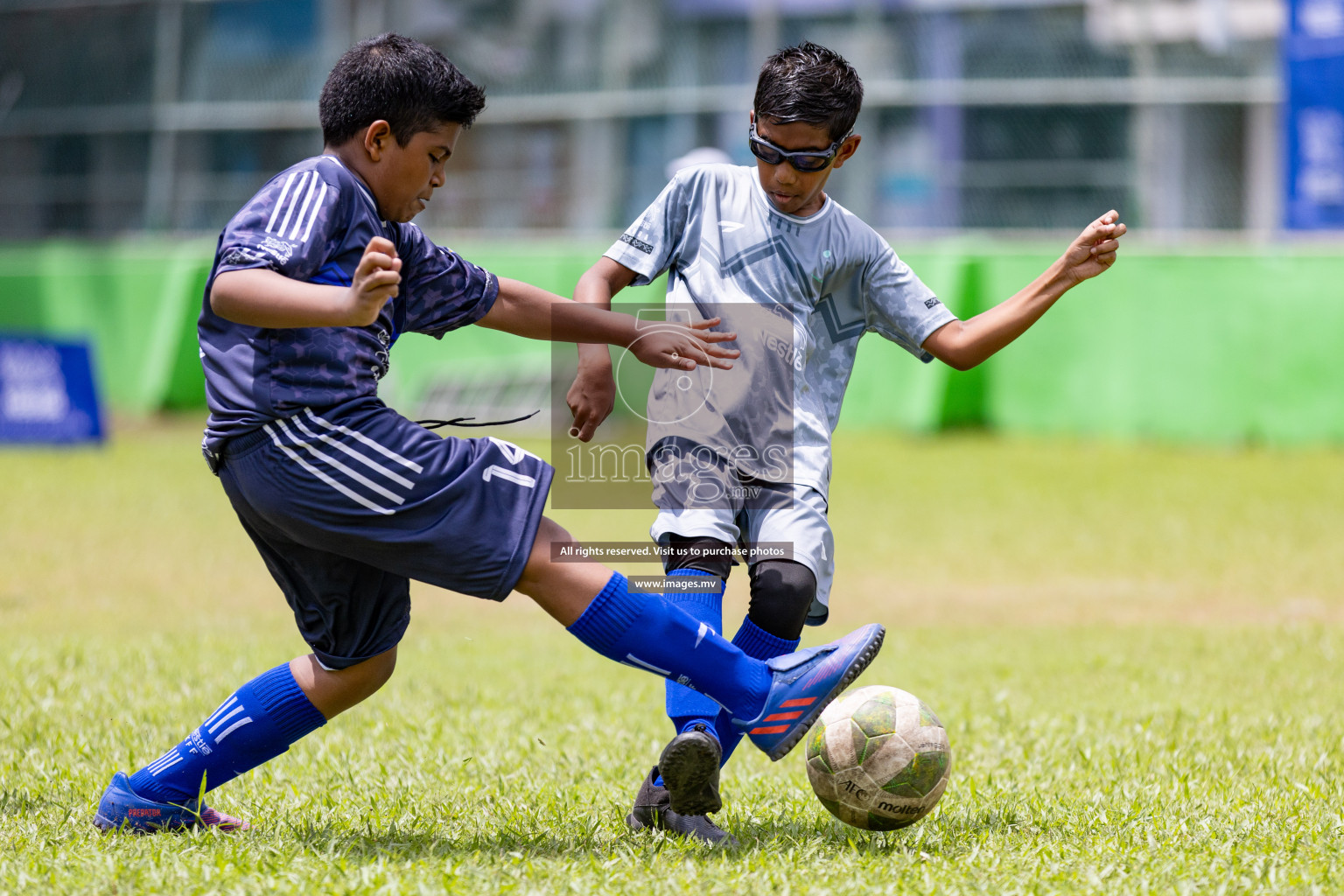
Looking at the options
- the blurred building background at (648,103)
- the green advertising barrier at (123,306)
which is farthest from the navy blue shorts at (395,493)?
the green advertising barrier at (123,306)

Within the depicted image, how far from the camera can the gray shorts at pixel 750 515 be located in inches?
148

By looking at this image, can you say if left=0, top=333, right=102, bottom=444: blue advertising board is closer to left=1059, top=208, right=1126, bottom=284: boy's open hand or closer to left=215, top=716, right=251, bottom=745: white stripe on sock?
left=215, top=716, right=251, bottom=745: white stripe on sock

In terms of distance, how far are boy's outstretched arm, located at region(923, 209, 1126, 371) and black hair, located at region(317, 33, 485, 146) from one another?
1.44m

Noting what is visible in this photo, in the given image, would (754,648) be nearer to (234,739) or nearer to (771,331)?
(771,331)

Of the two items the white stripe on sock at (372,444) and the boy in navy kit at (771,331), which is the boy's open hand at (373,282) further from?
the boy in navy kit at (771,331)

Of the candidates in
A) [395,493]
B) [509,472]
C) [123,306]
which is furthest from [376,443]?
[123,306]

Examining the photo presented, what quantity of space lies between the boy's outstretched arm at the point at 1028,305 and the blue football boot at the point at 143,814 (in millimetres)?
2201

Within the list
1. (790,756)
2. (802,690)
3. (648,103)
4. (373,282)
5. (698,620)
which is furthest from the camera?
(648,103)

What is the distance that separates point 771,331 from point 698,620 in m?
0.84

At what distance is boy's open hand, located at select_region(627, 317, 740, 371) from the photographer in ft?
11.8

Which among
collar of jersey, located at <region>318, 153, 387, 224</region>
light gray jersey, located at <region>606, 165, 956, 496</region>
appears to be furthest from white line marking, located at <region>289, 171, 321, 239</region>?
light gray jersey, located at <region>606, 165, 956, 496</region>

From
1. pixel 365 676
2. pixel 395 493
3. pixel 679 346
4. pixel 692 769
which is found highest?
pixel 679 346

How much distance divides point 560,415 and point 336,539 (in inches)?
524

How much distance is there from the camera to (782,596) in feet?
12.1
